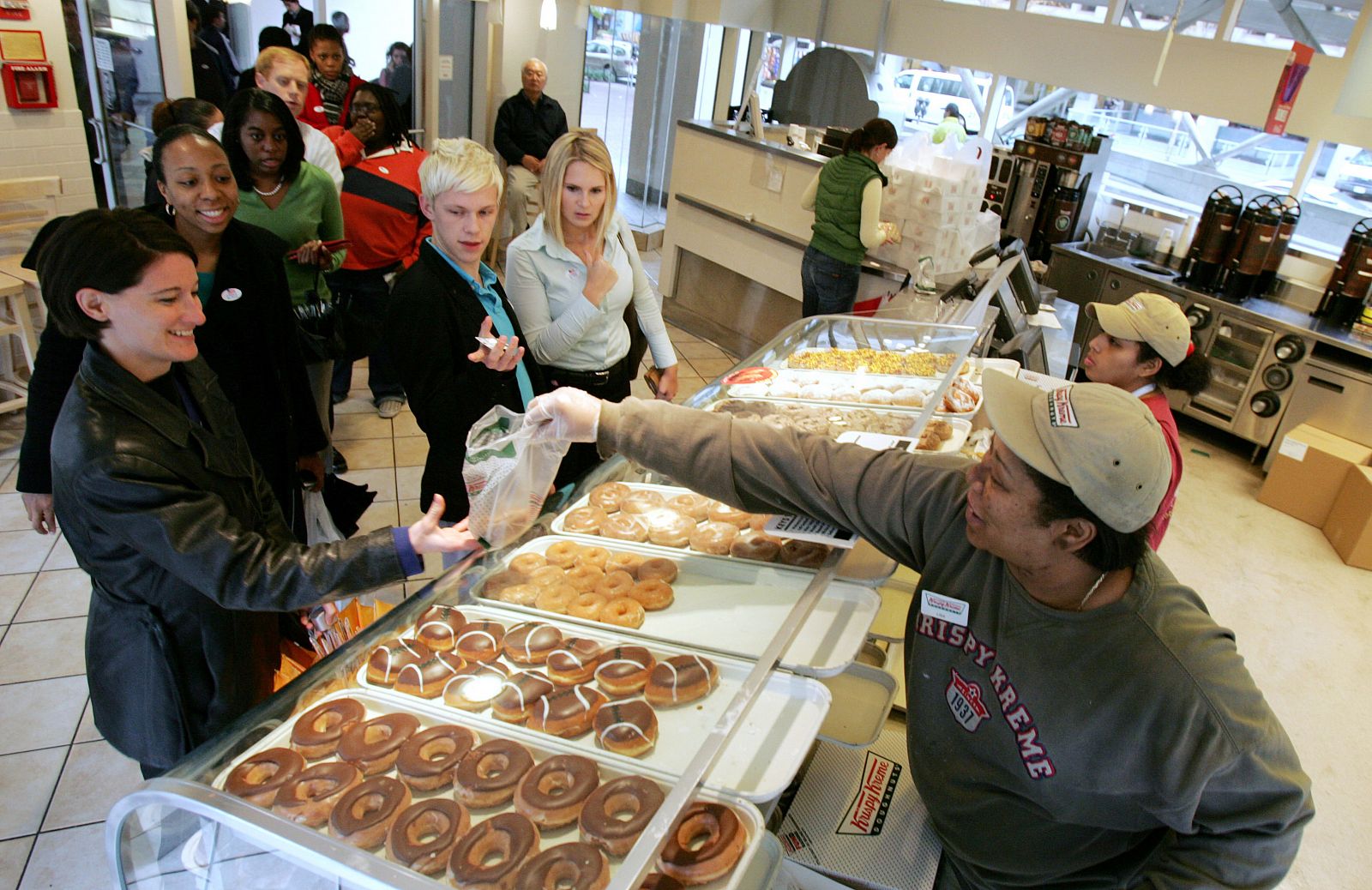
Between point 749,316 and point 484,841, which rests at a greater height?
point 484,841

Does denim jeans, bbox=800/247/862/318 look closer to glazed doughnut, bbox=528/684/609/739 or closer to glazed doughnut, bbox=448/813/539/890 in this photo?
glazed doughnut, bbox=528/684/609/739

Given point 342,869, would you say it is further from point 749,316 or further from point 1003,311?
point 749,316

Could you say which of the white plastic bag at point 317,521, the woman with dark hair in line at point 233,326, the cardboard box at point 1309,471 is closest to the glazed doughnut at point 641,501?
the woman with dark hair in line at point 233,326

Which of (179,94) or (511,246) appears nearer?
(511,246)

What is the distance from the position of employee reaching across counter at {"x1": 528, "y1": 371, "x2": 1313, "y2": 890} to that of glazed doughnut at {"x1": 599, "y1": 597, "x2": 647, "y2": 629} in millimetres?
301

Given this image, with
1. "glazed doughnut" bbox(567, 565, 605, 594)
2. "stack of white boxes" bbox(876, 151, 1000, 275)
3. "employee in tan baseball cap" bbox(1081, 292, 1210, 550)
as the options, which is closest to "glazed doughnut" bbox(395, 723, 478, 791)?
"glazed doughnut" bbox(567, 565, 605, 594)

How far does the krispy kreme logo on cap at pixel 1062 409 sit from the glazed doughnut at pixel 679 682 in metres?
0.80

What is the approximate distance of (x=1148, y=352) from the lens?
10.4ft

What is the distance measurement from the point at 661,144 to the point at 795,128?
3789 millimetres

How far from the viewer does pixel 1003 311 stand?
13.8 ft

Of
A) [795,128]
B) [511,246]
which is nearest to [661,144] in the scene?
[795,128]

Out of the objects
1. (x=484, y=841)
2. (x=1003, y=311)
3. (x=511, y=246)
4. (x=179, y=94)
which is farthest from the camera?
(x=179, y=94)

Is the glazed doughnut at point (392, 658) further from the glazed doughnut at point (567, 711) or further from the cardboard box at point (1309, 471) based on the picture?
the cardboard box at point (1309, 471)

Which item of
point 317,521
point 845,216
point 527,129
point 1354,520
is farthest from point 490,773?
point 527,129
